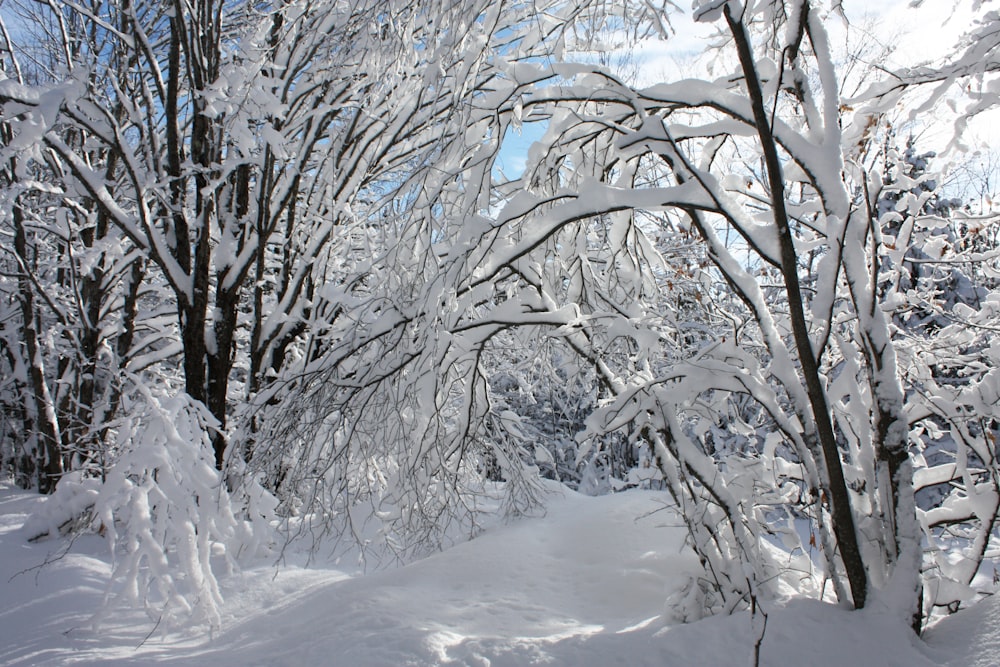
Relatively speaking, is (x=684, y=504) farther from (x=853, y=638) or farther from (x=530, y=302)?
(x=530, y=302)

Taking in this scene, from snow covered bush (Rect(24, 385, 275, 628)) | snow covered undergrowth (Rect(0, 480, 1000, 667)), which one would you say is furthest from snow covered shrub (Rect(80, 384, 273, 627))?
snow covered undergrowth (Rect(0, 480, 1000, 667))

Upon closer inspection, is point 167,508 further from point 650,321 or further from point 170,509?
point 650,321

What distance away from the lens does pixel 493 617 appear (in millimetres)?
3619

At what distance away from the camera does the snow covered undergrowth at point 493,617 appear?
258cm

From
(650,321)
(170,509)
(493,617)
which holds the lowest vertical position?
(493,617)

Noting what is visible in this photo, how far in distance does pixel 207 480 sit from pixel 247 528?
29.2 inches

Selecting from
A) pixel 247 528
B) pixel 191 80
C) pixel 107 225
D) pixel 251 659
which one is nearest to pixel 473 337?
pixel 251 659

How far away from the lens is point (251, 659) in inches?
129

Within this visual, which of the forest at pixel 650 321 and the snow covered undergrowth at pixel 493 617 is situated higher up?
the forest at pixel 650 321

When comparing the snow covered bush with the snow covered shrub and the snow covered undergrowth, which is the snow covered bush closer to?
the snow covered shrub

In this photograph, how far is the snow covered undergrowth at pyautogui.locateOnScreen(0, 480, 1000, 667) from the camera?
2.58 metres

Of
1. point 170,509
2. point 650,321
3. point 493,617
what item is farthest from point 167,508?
point 650,321

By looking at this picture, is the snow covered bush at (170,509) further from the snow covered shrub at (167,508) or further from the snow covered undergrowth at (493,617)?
the snow covered undergrowth at (493,617)

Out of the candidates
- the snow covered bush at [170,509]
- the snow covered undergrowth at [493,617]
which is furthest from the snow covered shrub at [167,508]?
the snow covered undergrowth at [493,617]
